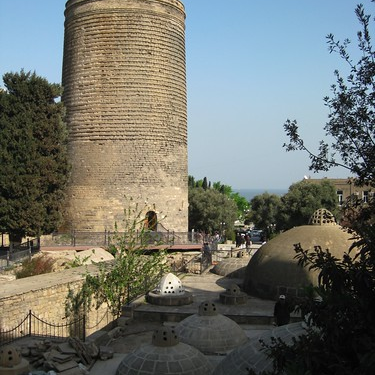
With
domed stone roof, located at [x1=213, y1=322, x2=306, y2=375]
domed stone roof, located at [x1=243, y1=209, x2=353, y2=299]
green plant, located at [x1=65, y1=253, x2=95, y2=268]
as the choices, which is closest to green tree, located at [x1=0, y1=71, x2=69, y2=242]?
green plant, located at [x1=65, y1=253, x2=95, y2=268]

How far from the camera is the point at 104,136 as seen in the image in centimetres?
2205

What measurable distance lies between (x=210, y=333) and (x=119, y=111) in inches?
568

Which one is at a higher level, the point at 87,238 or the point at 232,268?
the point at 87,238

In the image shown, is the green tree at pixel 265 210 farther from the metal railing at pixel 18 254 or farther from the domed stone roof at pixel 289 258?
the domed stone roof at pixel 289 258

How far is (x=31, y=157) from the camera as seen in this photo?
1939 centimetres

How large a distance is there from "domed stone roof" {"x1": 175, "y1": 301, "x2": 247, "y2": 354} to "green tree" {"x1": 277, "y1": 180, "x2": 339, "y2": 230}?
2531cm

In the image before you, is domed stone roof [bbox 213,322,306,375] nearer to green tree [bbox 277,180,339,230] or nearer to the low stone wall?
the low stone wall

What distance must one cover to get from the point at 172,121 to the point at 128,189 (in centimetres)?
355

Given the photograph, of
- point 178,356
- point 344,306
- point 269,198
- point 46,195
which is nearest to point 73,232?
point 46,195

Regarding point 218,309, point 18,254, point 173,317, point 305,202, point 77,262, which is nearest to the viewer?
point 173,317

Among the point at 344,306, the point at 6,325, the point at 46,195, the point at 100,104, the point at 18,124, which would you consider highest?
the point at 100,104

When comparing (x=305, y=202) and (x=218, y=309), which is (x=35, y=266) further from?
(x=305, y=202)

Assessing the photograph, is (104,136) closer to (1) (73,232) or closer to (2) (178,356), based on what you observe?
(1) (73,232)

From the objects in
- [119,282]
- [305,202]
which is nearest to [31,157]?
[119,282]
